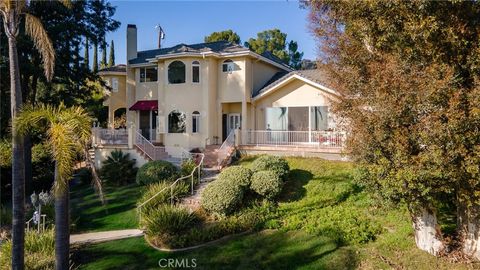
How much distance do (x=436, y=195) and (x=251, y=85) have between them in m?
16.8

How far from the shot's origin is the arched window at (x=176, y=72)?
2550 centimetres

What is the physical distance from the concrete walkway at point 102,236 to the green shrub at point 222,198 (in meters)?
2.68

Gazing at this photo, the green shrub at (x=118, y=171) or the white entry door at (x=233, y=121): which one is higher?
the white entry door at (x=233, y=121)

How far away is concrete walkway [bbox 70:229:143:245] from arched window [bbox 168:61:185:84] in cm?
1329

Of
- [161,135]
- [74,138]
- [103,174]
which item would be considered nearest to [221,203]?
[74,138]

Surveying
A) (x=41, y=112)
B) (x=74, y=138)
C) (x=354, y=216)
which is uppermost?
(x=41, y=112)

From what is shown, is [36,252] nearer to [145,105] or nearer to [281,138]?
[281,138]

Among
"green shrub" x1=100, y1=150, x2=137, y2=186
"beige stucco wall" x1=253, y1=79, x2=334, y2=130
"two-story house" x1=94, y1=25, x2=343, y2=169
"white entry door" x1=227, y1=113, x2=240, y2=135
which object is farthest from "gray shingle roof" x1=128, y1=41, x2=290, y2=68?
"green shrub" x1=100, y1=150, x2=137, y2=186

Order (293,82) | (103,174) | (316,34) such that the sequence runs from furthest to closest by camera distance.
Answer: (293,82)
(103,174)
(316,34)

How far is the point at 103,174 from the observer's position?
71.2 ft

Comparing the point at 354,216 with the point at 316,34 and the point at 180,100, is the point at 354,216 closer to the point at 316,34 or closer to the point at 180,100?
the point at 316,34

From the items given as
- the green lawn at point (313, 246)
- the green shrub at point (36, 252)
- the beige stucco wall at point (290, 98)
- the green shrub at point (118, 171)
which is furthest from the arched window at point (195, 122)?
the green shrub at point (36, 252)

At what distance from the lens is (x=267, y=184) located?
14641mm

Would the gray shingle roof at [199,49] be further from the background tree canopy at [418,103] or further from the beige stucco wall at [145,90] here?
the background tree canopy at [418,103]
